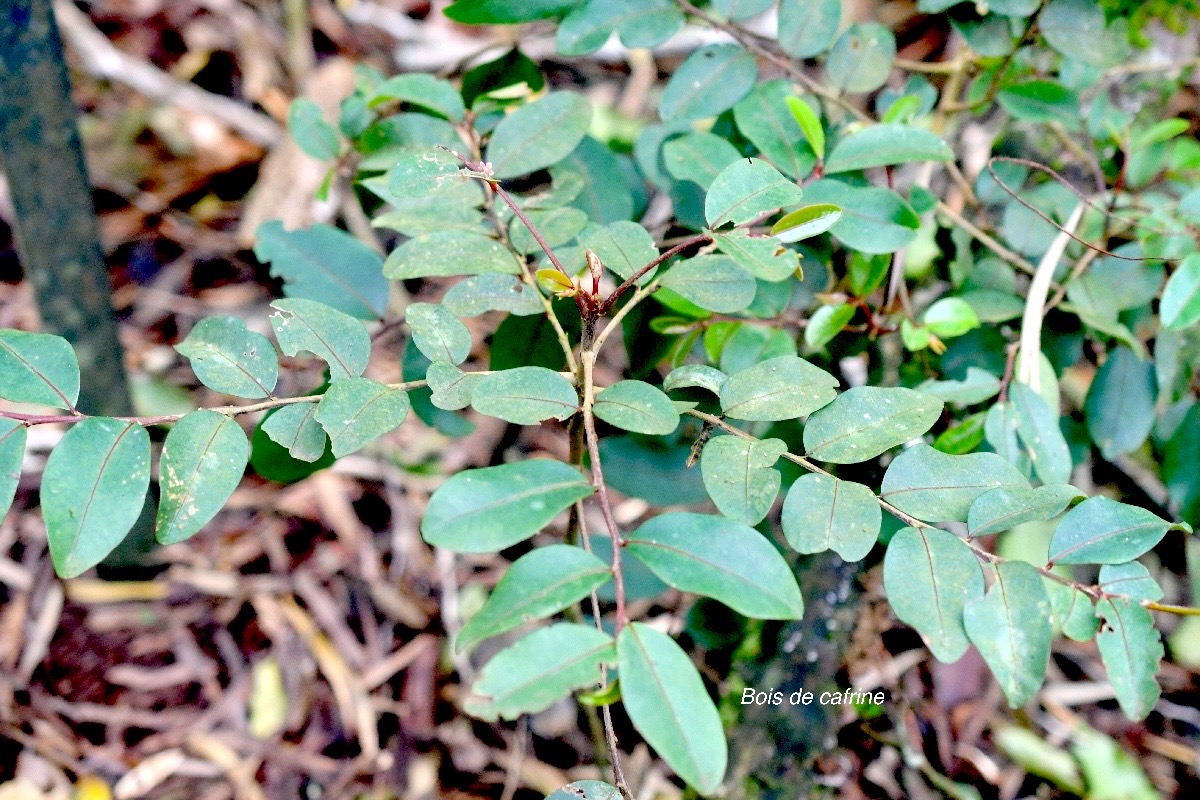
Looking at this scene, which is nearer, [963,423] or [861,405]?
[861,405]

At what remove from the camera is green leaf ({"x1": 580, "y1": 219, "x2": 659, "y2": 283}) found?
2.30 feet

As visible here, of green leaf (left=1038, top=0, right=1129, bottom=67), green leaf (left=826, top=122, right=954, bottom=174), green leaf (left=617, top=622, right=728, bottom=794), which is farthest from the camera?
green leaf (left=1038, top=0, right=1129, bottom=67)

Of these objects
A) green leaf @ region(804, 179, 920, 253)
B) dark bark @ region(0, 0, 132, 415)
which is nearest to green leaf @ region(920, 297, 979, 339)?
green leaf @ region(804, 179, 920, 253)

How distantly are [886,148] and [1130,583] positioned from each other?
0.47 m

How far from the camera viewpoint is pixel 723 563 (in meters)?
0.62

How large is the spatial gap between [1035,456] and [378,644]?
4.34 feet

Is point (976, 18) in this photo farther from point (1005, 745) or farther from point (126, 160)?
point (126, 160)

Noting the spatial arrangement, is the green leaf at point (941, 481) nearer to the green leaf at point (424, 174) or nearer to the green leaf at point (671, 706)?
the green leaf at point (671, 706)

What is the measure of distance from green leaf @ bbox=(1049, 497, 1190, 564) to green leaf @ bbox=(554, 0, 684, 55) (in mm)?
652

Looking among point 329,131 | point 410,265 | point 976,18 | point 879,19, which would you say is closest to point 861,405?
point 410,265

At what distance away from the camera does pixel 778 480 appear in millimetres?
639

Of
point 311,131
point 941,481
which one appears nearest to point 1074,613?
point 941,481

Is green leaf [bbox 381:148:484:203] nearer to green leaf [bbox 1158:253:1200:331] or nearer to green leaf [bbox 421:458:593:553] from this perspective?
green leaf [bbox 421:458:593:553]

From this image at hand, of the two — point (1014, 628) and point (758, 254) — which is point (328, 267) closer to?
point (758, 254)
